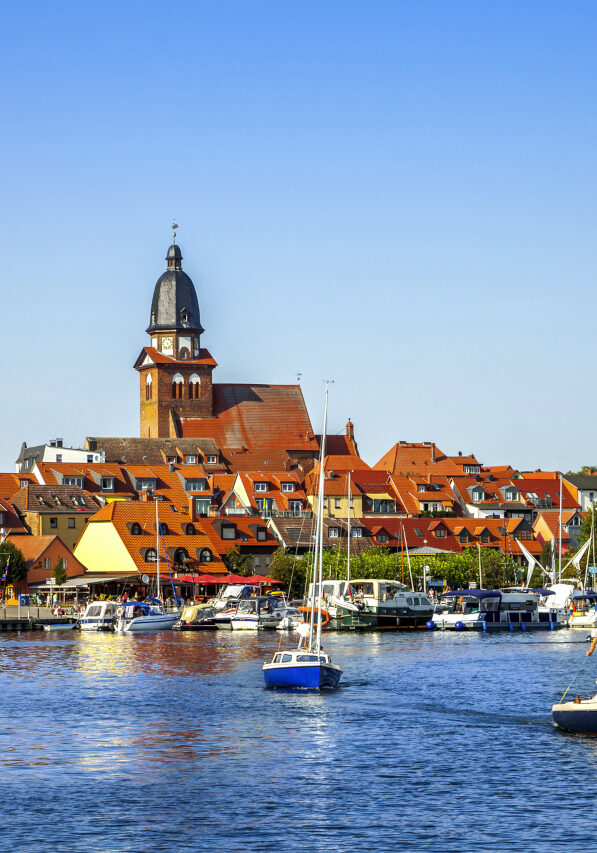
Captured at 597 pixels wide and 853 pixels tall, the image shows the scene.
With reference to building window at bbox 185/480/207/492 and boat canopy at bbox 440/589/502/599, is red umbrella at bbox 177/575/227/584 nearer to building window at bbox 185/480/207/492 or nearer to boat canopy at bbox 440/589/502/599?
boat canopy at bbox 440/589/502/599

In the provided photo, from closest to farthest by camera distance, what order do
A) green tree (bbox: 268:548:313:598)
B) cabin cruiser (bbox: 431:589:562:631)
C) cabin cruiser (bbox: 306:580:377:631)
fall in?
cabin cruiser (bbox: 306:580:377:631), cabin cruiser (bbox: 431:589:562:631), green tree (bbox: 268:548:313:598)

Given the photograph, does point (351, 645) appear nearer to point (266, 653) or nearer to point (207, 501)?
point (266, 653)

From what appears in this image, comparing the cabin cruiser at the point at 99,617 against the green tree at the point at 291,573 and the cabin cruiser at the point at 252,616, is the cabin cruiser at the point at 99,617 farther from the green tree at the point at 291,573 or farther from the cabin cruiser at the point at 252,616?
the green tree at the point at 291,573

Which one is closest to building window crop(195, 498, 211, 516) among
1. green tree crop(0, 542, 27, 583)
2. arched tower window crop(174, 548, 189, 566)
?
arched tower window crop(174, 548, 189, 566)

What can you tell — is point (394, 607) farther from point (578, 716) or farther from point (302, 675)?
point (578, 716)

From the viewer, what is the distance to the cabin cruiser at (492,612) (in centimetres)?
12800

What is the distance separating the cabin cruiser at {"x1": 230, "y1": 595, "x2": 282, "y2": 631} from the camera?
12375 centimetres

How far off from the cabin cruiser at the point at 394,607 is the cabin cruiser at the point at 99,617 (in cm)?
2115

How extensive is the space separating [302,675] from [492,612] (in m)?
61.1

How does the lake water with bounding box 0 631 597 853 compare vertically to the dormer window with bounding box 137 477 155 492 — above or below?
below

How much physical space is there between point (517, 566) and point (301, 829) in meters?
137

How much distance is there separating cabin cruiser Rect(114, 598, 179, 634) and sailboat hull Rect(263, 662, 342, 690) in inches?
1997

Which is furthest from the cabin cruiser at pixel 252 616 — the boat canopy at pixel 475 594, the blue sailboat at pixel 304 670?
the blue sailboat at pixel 304 670

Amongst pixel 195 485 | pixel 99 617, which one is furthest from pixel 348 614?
pixel 195 485
